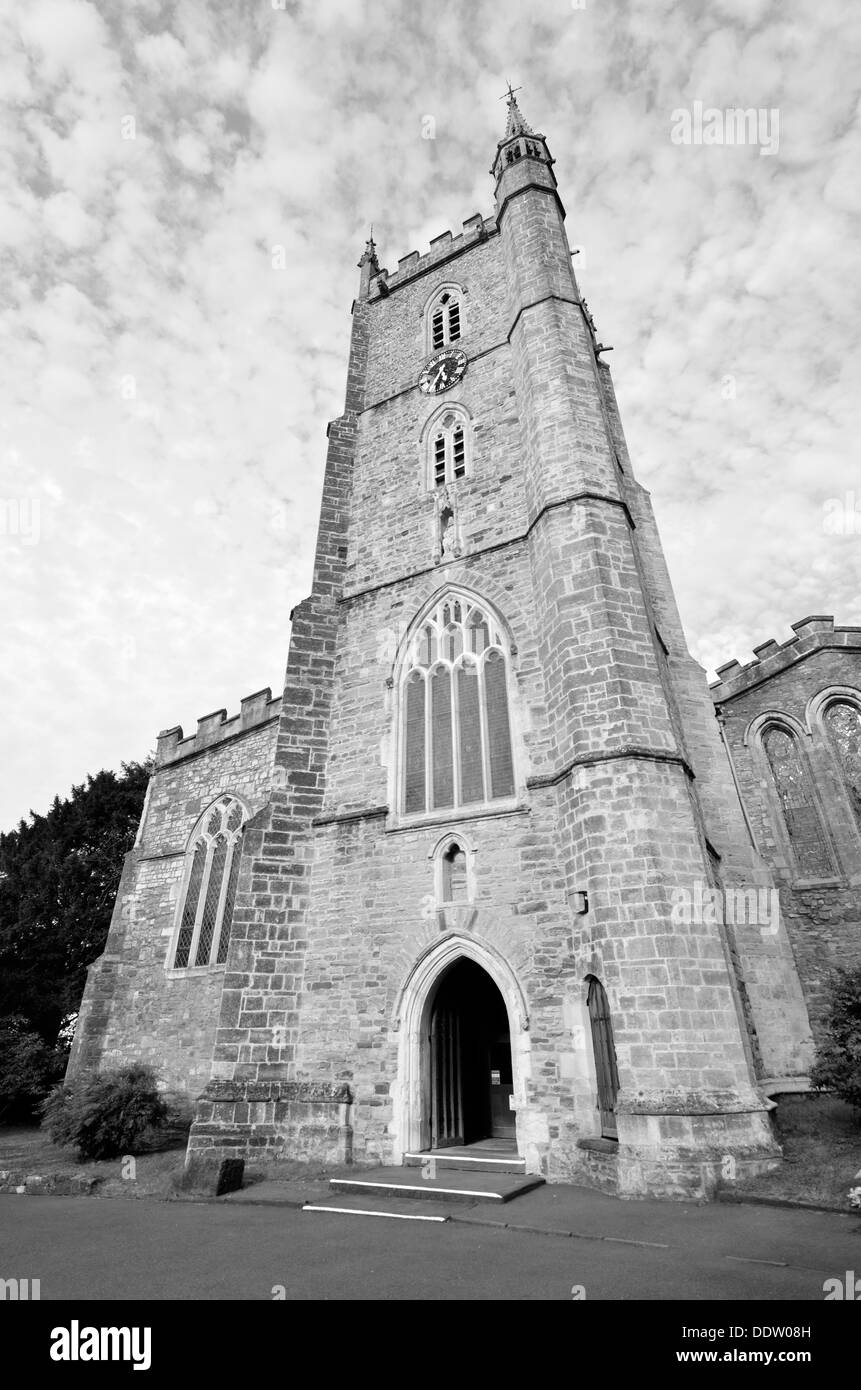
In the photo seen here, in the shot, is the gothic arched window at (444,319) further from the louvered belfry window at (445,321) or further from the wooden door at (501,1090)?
the wooden door at (501,1090)

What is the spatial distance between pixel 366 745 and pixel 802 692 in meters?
9.81

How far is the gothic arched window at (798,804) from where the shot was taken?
14.0 meters

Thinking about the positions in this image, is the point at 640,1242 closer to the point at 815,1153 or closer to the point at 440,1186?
the point at 440,1186

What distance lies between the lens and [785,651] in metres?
15.9

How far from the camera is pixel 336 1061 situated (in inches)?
402

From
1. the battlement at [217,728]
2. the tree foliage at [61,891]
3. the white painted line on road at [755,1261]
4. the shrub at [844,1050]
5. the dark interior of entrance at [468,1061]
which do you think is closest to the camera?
the white painted line on road at [755,1261]

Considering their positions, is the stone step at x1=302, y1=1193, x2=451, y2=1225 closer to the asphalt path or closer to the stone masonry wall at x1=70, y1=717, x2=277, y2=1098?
the asphalt path

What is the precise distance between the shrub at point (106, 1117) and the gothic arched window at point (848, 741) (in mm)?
14309

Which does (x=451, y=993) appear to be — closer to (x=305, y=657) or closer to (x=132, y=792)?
(x=305, y=657)

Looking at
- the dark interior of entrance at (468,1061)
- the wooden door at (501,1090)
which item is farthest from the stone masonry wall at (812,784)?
the dark interior of entrance at (468,1061)

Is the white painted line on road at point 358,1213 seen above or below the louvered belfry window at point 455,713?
below

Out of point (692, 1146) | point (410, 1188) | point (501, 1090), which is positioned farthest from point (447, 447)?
point (410, 1188)

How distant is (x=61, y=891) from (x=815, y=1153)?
74.9 feet
